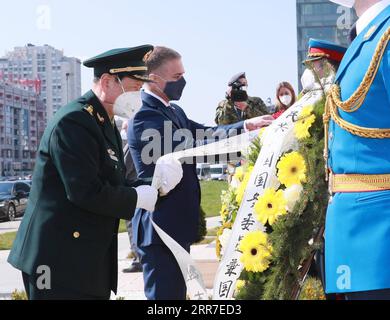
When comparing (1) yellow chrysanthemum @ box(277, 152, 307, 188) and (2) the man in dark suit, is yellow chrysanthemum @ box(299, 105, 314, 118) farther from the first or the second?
(2) the man in dark suit

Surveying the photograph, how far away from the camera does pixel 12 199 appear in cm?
2097

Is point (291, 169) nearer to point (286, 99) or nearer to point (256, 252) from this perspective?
point (256, 252)

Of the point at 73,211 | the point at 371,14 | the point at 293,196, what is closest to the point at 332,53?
the point at 293,196

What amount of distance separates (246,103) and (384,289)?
4.38m

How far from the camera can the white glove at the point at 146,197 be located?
2965 mm

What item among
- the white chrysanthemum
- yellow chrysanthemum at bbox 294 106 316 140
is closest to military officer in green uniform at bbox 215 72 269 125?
yellow chrysanthemum at bbox 294 106 316 140

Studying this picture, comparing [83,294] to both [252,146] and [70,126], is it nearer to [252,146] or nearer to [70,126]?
[70,126]

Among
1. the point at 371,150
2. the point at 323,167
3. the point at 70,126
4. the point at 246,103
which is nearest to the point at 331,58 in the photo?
the point at 323,167

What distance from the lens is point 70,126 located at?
275 centimetres

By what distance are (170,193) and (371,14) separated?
6.10ft

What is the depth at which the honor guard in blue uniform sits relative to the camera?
2127 millimetres

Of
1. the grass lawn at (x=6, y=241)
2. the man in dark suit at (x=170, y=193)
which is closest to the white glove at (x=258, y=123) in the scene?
the man in dark suit at (x=170, y=193)

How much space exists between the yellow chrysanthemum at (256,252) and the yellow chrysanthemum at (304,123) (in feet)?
1.65

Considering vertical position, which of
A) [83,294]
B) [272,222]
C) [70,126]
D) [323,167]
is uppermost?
[70,126]
